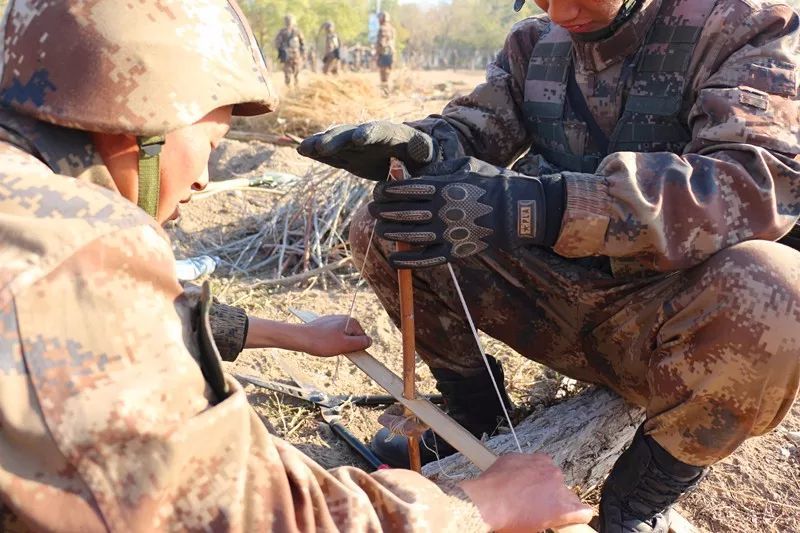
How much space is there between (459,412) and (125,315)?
1.88m

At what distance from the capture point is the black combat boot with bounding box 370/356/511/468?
2.79 metres

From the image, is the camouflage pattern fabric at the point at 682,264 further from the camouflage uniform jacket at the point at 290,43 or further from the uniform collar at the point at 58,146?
the camouflage uniform jacket at the point at 290,43

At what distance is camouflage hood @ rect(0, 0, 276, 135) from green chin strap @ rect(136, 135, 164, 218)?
0.13 ft

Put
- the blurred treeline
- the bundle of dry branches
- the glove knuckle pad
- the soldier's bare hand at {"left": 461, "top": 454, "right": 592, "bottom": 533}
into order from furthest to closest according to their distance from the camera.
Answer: the blurred treeline, the bundle of dry branches, the glove knuckle pad, the soldier's bare hand at {"left": 461, "top": 454, "right": 592, "bottom": 533}

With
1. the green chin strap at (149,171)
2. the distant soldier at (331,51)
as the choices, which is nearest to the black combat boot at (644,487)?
the green chin strap at (149,171)

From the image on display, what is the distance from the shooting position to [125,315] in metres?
1.19

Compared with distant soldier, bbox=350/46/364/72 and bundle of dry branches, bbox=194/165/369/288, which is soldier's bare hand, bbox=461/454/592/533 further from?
distant soldier, bbox=350/46/364/72

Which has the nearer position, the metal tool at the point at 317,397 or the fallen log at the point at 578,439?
the fallen log at the point at 578,439

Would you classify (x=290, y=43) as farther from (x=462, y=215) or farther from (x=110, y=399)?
(x=110, y=399)

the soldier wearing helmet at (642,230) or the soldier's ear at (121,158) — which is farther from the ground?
the soldier's ear at (121,158)

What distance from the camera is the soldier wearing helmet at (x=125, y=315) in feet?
3.72

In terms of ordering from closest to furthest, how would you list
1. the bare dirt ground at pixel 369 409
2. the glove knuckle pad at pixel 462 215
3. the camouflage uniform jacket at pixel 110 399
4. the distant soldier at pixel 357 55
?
the camouflage uniform jacket at pixel 110 399
the glove knuckle pad at pixel 462 215
the bare dirt ground at pixel 369 409
the distant soldier at pixel 357 55

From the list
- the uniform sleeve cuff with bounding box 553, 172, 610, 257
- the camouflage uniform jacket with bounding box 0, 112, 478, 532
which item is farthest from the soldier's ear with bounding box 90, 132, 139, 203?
the uniform sleeve cuff with bounding box 553, 172, 610, 257

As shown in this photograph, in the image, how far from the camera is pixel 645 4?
8.20 ft
